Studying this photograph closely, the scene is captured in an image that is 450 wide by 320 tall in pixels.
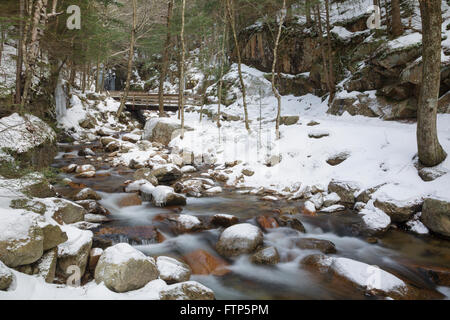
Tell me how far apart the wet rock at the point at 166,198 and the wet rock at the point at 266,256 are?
3.02 meters

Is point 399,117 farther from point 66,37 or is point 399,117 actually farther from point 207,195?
point 66,37

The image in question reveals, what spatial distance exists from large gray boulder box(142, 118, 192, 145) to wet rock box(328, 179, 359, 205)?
9.71 m

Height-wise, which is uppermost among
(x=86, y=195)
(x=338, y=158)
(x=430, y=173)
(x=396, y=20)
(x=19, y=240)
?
(x=396, y=20)

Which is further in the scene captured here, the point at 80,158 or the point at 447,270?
the point at 80,158

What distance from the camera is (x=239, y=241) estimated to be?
15.5 ft

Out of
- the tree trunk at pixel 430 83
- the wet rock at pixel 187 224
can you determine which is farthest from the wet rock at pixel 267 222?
the tree trunk at pixel 430 83

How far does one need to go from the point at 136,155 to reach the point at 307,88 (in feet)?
45.7

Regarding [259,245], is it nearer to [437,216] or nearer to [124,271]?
[124,271]

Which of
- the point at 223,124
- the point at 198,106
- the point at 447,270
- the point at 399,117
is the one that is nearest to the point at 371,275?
the point at 447,270

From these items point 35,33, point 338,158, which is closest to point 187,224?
point 338,158

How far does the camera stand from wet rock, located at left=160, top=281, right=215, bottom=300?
3.05m

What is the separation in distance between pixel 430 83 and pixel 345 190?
128 inches

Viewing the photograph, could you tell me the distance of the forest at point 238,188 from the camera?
3424 millimetres
